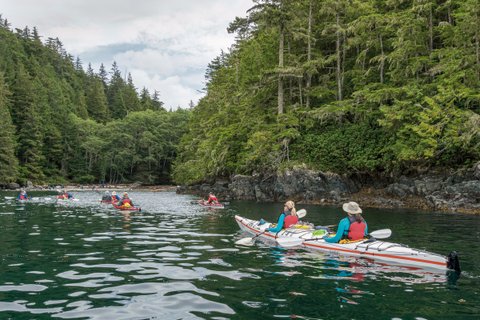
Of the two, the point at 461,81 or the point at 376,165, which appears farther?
the point at 376,165

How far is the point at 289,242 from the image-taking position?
12.3 meters

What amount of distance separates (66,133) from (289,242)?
289ft

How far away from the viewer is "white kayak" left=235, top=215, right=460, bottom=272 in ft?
30.9

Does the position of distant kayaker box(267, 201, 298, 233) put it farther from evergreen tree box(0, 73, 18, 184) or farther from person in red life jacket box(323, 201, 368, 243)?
evergreen tree box(0, 73, 18, 184)

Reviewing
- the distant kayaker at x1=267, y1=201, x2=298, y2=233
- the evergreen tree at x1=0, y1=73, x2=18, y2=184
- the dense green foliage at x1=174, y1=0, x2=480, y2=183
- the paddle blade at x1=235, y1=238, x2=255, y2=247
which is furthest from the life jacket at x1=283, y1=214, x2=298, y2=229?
the evergreen tree at x1=0, y1=73, x2=18, y2=184

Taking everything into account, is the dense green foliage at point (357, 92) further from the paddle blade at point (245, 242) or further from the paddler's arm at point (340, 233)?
the paddle blade at point (245, 242)

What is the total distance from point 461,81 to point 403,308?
2608 centimetres

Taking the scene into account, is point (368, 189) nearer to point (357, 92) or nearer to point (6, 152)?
point (357, 92)

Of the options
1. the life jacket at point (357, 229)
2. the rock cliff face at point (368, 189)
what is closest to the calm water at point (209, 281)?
the life jacket at point (357, 229)

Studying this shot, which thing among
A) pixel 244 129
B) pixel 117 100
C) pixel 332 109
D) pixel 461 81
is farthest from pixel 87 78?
pixel 461 81

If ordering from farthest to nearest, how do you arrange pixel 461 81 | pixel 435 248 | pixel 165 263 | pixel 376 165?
1. pixel 376 165
2. pixel 461 81
3. pixel 435 248
4. pixel 165 263

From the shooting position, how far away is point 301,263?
1038 centimetres

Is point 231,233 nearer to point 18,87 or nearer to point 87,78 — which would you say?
point 18,87

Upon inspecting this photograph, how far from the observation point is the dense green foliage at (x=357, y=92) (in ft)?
89.0
